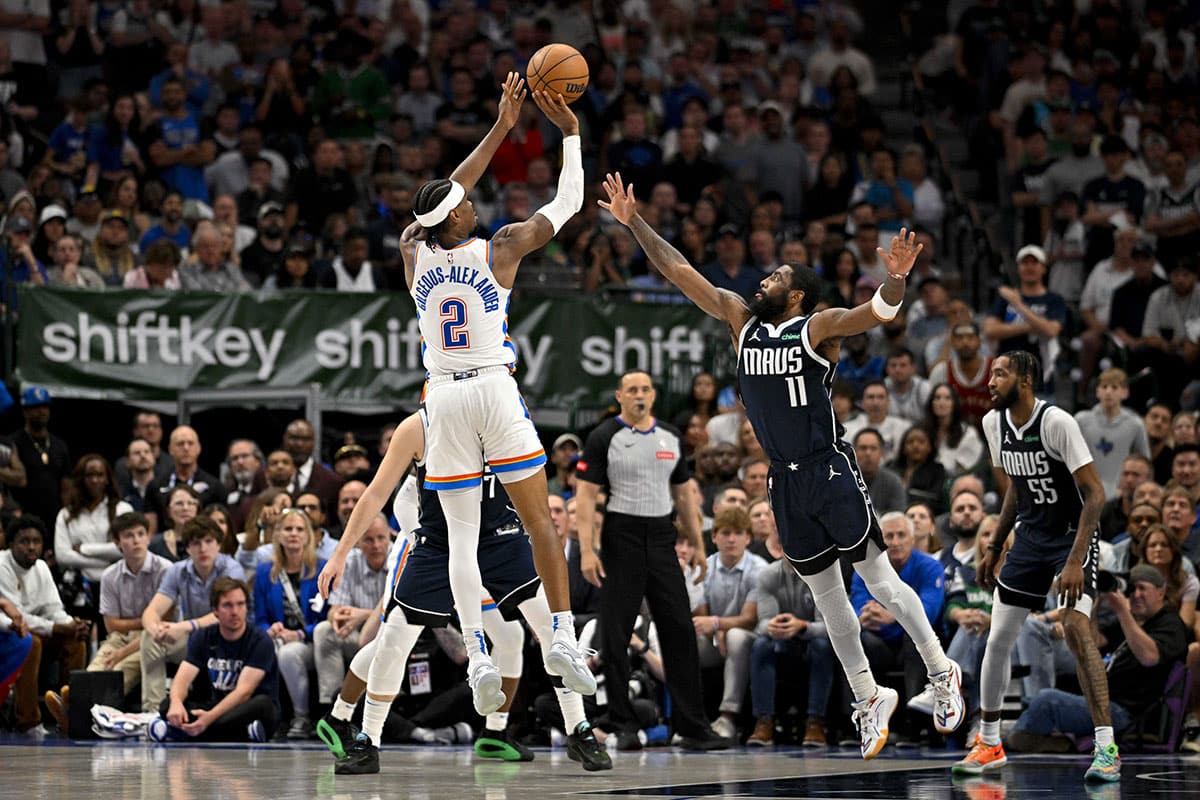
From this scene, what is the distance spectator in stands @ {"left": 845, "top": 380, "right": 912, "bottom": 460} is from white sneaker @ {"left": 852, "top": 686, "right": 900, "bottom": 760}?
6168 mm

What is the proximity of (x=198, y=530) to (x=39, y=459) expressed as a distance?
239cm

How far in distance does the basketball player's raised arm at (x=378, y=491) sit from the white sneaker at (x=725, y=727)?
437cm

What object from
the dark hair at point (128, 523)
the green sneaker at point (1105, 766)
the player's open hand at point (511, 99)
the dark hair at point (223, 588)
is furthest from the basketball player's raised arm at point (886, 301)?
the dark hair at point (128, 523)

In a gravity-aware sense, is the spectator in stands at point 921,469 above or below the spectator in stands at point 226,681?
above

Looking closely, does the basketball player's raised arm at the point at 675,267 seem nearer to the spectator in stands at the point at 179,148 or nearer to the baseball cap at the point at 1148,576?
the baseball cap at the point at 1148,576

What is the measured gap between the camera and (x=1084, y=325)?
61.5 ft

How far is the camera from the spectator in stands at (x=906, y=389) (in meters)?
16.9

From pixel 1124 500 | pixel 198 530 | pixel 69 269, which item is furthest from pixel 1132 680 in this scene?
pixel 69 269

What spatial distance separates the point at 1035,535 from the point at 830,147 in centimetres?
1132

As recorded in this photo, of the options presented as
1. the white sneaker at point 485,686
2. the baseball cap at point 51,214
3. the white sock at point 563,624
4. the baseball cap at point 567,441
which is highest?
the baseball cap at point 51,214

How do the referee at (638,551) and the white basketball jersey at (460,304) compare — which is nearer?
the white basketball jersey at (460,304)

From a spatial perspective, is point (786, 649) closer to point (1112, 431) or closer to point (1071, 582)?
point (1071, 582)

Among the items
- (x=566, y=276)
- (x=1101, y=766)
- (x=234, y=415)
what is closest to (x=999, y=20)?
(x=566, y=276)

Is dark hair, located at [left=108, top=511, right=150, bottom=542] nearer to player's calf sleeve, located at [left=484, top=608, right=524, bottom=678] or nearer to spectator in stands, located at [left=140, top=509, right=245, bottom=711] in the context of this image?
spectator in stands, located at [left=140, top=509, right=245, bottom=711]
